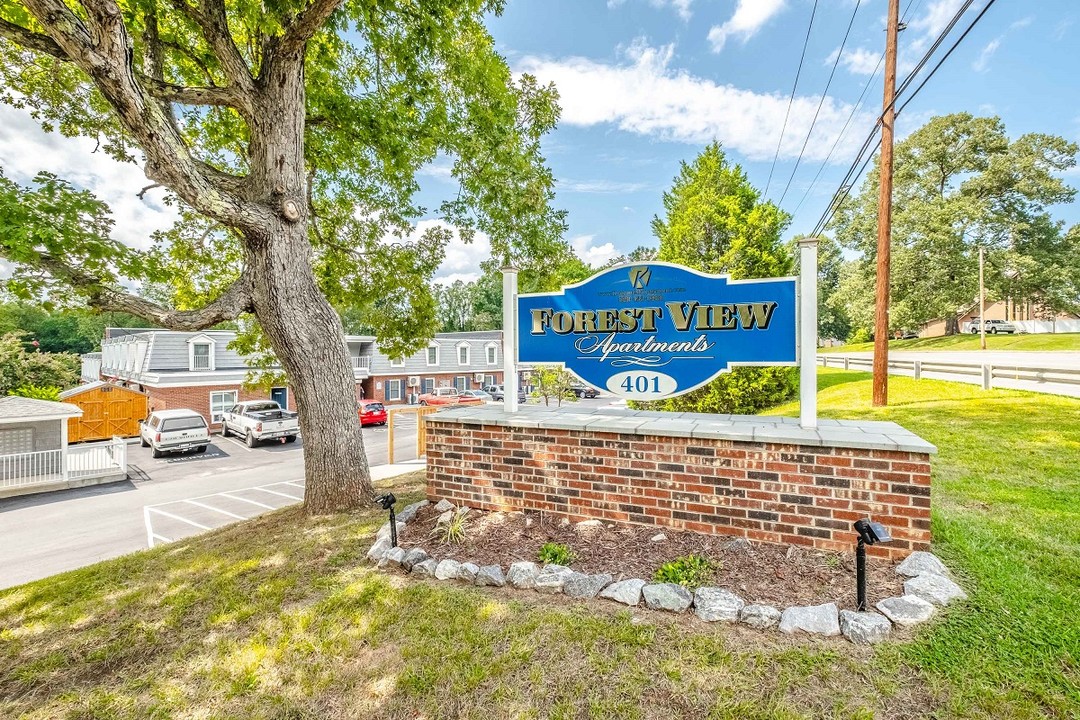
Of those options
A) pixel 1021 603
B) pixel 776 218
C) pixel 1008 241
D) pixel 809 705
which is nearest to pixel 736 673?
pixel 809 705

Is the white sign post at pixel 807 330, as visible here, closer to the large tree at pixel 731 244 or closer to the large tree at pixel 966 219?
the large tree at pixel 731 244

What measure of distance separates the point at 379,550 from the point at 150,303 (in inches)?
146

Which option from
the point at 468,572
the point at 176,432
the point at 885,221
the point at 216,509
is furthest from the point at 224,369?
the point at 885,221

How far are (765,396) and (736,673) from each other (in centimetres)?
801

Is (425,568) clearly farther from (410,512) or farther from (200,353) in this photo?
(200,353)

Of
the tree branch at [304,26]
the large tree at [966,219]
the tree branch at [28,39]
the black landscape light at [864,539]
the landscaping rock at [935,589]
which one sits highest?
the large tree at [966,219]

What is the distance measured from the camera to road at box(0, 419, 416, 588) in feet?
21.4

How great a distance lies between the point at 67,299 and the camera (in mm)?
4539

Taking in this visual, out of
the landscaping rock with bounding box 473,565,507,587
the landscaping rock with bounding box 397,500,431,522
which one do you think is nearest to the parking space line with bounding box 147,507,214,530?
the landscaping rock with bounding box 397,500,431,522

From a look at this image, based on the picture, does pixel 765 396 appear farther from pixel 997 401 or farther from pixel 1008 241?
pixel 1008 241

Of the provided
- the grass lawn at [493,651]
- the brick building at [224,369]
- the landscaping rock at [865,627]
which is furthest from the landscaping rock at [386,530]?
the brick building at [224,369]

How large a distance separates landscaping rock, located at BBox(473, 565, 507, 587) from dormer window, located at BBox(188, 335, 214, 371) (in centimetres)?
2050

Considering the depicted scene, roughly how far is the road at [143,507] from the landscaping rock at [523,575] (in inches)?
263

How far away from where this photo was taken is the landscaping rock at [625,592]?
9.42 feet
